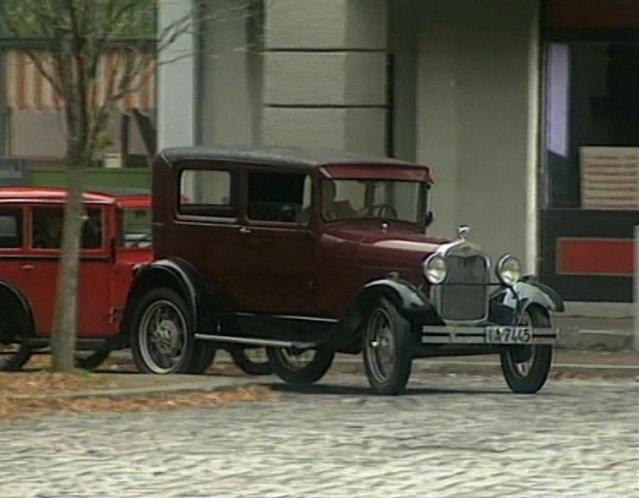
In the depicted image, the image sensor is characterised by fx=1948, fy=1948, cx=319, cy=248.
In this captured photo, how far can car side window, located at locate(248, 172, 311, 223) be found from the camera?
16219 mm

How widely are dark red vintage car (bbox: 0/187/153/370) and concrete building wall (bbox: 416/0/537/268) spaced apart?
494 cm

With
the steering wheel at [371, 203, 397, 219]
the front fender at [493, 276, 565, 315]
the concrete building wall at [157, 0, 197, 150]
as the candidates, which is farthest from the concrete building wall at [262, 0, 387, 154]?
the front fender at [493, 276, 565, 315]

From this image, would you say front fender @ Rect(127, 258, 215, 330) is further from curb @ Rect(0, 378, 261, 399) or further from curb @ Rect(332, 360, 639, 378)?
curb @ Rect(332, 360, 639, 378)

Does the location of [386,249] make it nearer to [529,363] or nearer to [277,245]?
[277,245]

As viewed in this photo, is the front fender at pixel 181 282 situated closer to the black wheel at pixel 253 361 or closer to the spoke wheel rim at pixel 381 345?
the black wheel at pixel 253 361

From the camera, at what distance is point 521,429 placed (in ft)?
41.2

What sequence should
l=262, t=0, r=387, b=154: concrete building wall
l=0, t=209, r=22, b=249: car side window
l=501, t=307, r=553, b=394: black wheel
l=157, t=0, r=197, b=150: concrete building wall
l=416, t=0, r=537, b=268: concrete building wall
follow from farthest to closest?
l=157, t=0, r=197, b=150: concrete building wall < l=416, t=0, r=537, b=268: concrete building wall < l=262, t=0, r=387, b=154: concrete building wall < l=0, t=209, r=22, b=249: car side window < l=501, t=307, r=553, b=394: black wheel

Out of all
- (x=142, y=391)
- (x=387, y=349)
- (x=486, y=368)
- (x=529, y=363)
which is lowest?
(x=486, y=368)

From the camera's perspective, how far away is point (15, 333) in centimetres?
1798

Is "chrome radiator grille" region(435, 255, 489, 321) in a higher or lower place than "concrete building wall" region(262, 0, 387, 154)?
lower

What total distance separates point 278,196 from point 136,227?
2.49 metres

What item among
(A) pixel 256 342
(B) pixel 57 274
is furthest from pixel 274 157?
(B) pixel 57 274

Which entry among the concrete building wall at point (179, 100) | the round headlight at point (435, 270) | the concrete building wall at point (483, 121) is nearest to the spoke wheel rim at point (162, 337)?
the round headlight at point (435, 270)

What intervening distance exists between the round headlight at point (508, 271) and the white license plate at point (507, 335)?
0.53 meters
